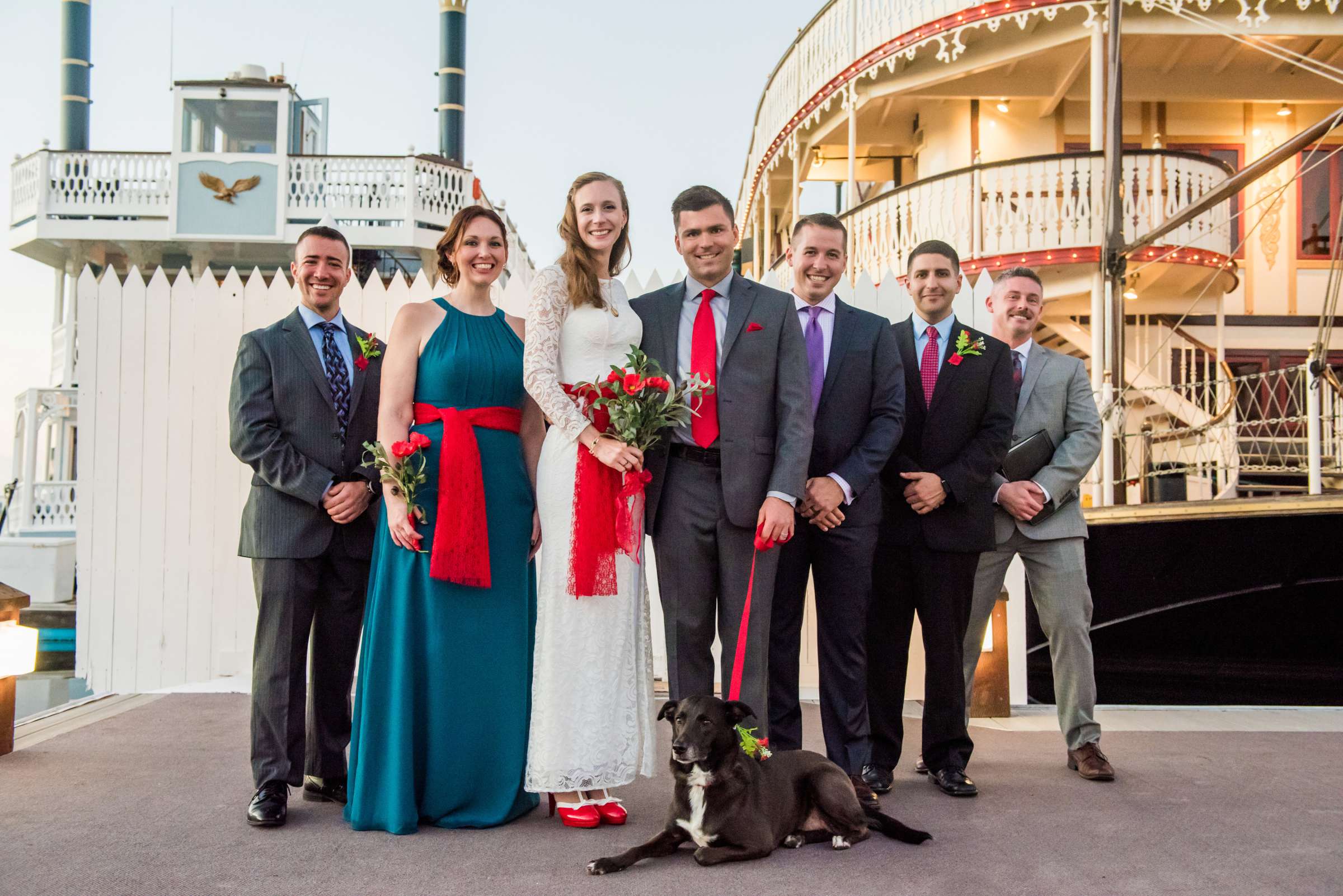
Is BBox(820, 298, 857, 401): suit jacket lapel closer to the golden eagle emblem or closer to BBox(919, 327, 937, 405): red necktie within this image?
BBox(919, 327, 937, 405): red necktie

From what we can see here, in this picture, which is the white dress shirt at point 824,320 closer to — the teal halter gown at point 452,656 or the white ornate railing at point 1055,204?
the teal halter gown at point 452,656

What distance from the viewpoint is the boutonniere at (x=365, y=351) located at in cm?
361

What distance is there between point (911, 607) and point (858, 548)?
455 millimetres

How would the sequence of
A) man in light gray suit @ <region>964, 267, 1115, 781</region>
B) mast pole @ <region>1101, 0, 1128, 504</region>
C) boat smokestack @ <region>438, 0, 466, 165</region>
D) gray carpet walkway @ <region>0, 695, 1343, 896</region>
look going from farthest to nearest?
boat smokestack @ <region>438, 0, 466, 165</region> < mast pole @ <region>1101, 0, 1128, 504</region> < man in light gray suit @ <region>964, 267, 1115, 781</region> < gray carpet walkway @ <region>0, 695, 1343, 896</region>

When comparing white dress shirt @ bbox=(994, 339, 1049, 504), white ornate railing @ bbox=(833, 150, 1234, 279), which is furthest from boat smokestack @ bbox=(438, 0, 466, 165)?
white dress shirt @ bbox=(994, 339, 1049, 504)

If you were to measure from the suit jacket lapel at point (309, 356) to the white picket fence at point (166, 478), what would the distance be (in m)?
2.18

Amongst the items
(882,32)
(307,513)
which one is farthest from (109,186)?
(307,513)

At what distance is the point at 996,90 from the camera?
11039 mm

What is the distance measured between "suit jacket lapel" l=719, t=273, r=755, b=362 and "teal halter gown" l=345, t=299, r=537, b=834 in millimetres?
718

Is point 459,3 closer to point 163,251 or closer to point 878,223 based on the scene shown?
point 163,251

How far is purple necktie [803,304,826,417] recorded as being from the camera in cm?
355

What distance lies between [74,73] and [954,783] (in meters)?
24.6

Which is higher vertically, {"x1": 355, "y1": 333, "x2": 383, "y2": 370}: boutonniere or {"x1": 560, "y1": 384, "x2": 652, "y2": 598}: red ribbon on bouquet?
{"x1": 355, "y1": 333, "x2": 383, "y2": 370}: boutonniere

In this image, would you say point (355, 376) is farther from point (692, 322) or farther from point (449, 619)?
point (692, 322)
